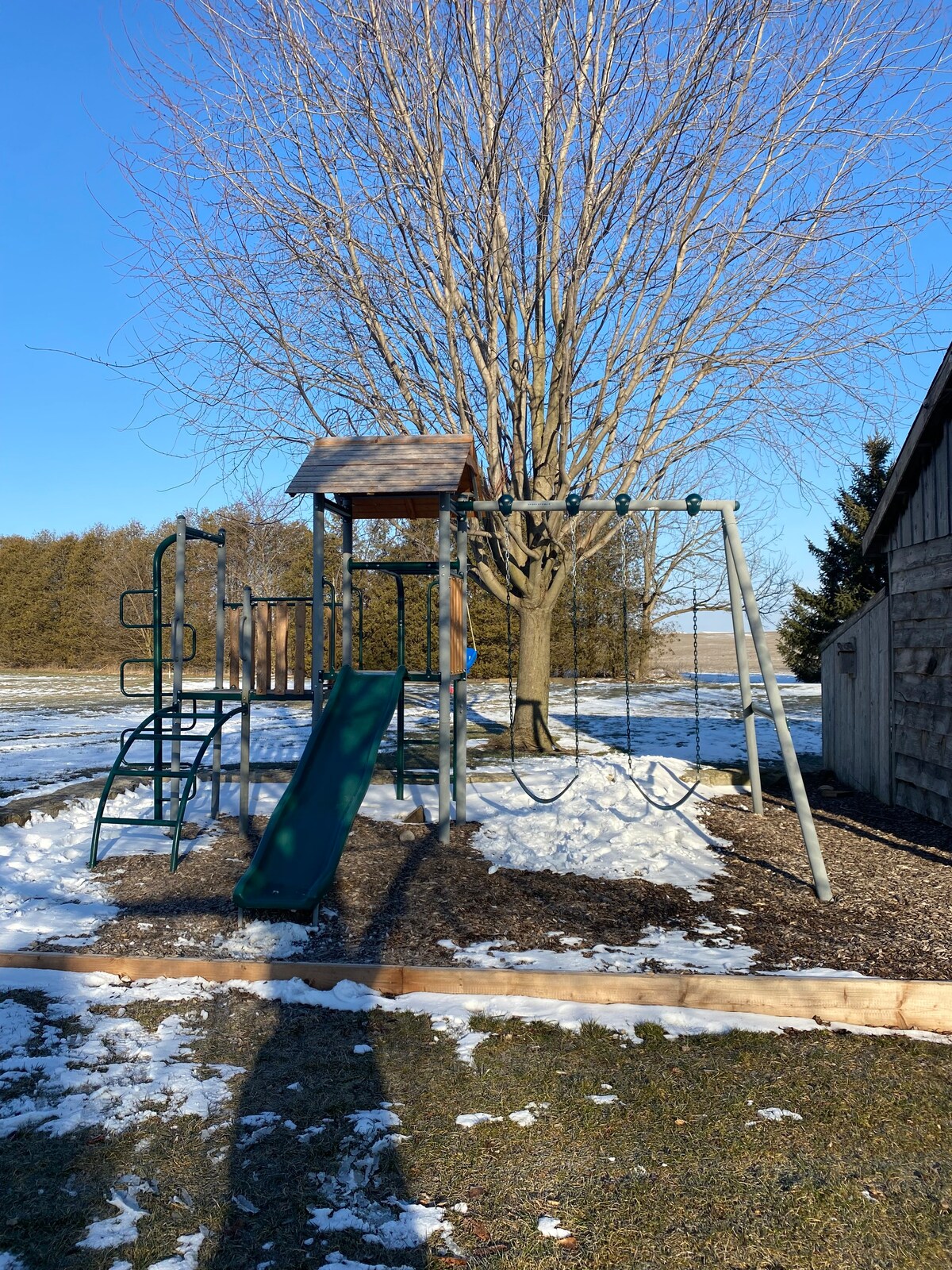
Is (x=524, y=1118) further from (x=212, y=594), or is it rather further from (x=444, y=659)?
(x=212, y=594)

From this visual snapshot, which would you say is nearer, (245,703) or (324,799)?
(324,799)

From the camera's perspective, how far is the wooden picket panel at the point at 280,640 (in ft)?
26.6

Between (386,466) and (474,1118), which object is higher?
(386,466)

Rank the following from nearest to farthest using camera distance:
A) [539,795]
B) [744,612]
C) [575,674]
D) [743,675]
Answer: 1. [744,612]
2. [575,674]
3. [743,675]
4. [539,795]

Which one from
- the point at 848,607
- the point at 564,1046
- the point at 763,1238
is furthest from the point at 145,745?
the point at 848,607

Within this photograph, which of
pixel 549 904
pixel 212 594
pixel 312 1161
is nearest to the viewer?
pixel 312 1161

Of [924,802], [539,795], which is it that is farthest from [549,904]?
[924,802]

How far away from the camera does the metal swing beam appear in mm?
5461

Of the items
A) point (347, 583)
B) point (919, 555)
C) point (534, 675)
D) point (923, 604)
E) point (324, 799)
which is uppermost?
point (919, 555)

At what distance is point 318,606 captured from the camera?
6.59 metres

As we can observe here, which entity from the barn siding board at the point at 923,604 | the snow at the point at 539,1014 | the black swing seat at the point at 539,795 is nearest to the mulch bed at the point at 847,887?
the snow at the point at 539,1014

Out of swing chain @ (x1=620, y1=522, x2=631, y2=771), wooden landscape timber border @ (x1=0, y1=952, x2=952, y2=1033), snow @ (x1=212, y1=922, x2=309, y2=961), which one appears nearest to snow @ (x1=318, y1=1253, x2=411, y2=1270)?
wooden landscape timber border @ (x1=0, y1=952, x2=952, y2=1033)

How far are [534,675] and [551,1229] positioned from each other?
817 cm

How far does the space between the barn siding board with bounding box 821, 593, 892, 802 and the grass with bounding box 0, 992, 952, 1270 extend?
212 inches
